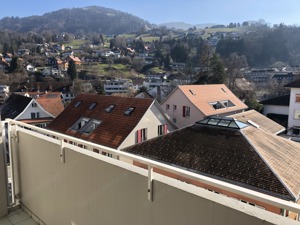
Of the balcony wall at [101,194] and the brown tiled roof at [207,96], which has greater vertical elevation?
the balcony wall at [101,194]

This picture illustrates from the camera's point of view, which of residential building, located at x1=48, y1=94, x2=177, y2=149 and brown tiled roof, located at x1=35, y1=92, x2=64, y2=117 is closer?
residential building, located at x1=48, y1=94, x2=177, y2=149

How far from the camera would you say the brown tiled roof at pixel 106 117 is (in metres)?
13.2

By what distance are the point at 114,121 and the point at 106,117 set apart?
785 mm

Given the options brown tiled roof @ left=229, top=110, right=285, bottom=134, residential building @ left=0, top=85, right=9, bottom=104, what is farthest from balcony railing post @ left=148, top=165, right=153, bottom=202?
residential building @ left=0, top=85, right=9, bottom=104

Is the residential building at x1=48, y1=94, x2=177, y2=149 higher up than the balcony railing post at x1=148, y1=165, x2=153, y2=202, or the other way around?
the balcony railing post at x1=148, y1=165, x2=153, y2=202

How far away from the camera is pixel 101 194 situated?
6.28 feet

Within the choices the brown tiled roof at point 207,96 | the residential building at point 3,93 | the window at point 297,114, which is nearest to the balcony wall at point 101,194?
the brown tiled roof at point 207,96

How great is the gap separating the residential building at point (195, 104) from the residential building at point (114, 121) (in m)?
3.74

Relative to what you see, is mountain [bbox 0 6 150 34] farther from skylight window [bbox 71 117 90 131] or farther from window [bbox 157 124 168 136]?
window [bbox 157 124 168 136]

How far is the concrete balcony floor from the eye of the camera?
267cm

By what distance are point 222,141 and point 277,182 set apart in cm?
288

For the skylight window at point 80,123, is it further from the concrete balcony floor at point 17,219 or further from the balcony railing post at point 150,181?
the balcony railing post at point 150,181

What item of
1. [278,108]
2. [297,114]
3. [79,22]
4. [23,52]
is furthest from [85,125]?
[79,22]

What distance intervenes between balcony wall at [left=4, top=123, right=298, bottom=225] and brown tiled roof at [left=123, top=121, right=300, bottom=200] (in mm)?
6039
